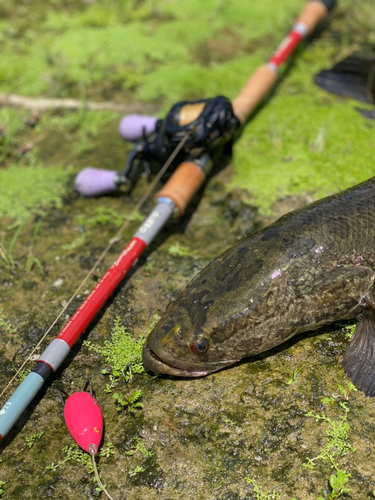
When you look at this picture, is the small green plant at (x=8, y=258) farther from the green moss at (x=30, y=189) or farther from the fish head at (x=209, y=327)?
the fish head at (x=209, y=327)

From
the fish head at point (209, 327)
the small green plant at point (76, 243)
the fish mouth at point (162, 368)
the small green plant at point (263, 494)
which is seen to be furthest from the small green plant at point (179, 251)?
the small green plant at point (263, 494)

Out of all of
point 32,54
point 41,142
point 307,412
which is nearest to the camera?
point 307,412

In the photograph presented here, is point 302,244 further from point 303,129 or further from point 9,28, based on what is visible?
point 9,28

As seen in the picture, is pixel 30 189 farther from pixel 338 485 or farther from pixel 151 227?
pixel 338 485

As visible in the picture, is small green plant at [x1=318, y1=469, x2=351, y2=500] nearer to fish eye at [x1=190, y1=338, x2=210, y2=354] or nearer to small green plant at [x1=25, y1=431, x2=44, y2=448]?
fish eye at [x1=190, y1=338, x2=210, y2=354]

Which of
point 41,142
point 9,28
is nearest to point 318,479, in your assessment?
point 41,142

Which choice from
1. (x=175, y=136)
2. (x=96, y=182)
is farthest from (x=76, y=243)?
(x=175, y=136)
